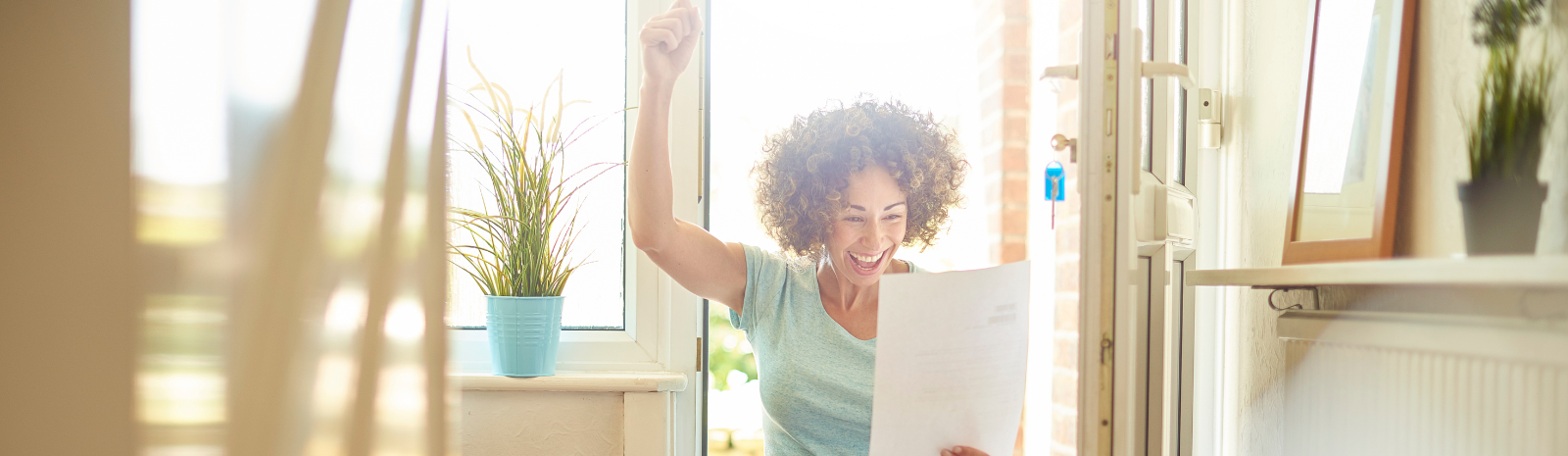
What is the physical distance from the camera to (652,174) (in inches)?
41.8

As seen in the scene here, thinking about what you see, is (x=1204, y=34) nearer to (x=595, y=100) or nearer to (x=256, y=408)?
(x=595, y=100)

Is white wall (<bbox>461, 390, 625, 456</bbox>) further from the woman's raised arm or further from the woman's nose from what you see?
the woman's nose

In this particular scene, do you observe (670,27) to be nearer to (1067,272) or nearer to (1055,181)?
(1055,181)

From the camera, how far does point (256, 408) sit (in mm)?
353

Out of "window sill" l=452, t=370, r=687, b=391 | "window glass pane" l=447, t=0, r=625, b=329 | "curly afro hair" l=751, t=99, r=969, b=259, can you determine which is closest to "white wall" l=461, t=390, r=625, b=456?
"window sill" l=452, t=370, r=687, b=391

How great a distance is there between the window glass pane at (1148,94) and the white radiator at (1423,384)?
317 millimetres

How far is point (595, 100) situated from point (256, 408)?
3.55 ft

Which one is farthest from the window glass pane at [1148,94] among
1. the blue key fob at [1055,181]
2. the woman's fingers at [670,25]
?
the woman's fingers at [670,25]

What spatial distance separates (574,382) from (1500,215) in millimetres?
1119

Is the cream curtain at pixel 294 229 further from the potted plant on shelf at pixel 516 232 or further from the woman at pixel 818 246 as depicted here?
the potted plant on shelf at pixel 516 232

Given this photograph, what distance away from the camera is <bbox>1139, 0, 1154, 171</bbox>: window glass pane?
33.8 inches

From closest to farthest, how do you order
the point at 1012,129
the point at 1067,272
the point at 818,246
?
the point at 818,246
the point at 1067,272
the point at 1012,129

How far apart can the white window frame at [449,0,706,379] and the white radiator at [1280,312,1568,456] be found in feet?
2.92

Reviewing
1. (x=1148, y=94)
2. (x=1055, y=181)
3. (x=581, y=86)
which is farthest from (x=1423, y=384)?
(x=581, y=86)
